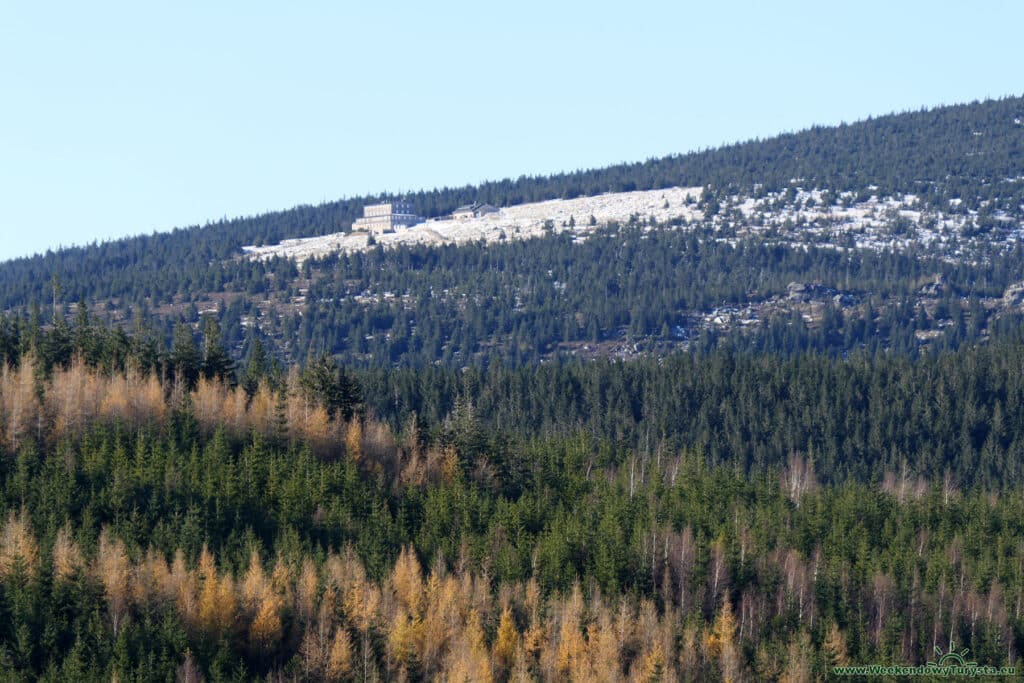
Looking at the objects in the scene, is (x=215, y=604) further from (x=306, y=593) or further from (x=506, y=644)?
(x=506, y=644)

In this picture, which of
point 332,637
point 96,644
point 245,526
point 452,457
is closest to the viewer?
point 96,644

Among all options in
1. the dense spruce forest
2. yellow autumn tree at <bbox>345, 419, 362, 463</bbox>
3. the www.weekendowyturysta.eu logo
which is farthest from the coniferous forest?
the www.weekendowyturysta.eu logo

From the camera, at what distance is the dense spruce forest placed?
12275cm

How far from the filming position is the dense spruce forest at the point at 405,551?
123 m

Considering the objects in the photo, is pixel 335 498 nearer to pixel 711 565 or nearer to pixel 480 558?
pixel 480 558

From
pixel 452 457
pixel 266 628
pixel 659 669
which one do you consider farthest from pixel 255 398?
pixel 659 669

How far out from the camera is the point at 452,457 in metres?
164

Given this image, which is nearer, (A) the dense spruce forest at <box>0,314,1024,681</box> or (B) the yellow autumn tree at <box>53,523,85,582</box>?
(B) the yellow autumn tree at <box>53,523,85,582</box>

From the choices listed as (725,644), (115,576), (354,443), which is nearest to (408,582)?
(115,576)

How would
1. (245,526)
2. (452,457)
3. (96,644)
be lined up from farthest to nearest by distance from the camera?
(452,457)
(245,526)
(96,644)

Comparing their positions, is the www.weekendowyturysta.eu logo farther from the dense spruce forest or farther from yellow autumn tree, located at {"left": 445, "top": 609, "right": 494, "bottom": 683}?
yellow autumn tree, located at {"left": 445, "top": 609, "right": 494, "bottom": 683}

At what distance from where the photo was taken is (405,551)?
142875mm

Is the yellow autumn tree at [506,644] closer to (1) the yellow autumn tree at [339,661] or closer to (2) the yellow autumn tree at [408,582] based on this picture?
(2) the yellow autumn tree at [408,582]

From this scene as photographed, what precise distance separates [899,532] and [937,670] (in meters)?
30.0
